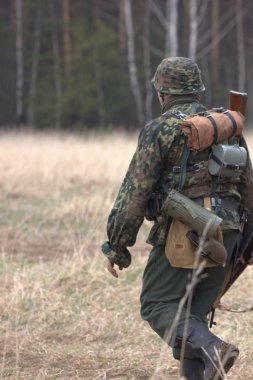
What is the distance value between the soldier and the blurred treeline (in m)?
22.3

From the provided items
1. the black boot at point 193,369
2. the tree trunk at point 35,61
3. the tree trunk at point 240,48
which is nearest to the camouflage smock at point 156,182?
the black boot at point 193,369

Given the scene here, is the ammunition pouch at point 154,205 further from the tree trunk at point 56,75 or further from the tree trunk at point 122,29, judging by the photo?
the tree trunk at point 122,29

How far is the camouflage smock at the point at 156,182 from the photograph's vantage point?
374 centimetres

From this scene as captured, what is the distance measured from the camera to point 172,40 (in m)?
23.6

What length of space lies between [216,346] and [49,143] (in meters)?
13.1

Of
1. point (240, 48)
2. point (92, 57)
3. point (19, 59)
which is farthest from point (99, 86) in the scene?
point (240, 48)

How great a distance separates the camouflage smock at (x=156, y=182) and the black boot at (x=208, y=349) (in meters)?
0.42

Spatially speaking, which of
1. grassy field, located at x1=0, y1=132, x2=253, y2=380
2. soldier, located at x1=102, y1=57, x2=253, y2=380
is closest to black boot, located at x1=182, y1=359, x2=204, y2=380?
soldier, located at x1=102, y1=57, x2=253, y2=380

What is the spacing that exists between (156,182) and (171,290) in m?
0.49

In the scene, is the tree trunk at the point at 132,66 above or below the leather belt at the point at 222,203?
below

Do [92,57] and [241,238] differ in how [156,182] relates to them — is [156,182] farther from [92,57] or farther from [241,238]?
[92,57]

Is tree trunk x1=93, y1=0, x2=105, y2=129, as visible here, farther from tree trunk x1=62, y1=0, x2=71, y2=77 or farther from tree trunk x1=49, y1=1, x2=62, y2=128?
tree trunk x1=49, y1=1, x2=62, y2=128

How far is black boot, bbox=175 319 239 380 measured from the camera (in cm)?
361

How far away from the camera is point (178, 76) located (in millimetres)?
3852
